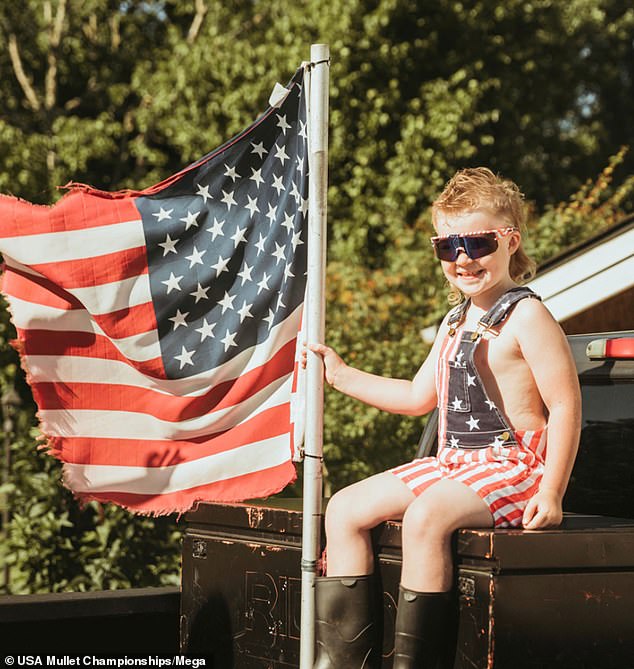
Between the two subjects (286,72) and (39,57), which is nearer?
(286,72)

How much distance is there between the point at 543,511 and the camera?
2473 millimetres

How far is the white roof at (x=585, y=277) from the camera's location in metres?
5.34

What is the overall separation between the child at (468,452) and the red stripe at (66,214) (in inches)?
38.3

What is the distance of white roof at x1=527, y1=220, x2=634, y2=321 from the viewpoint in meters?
5.34

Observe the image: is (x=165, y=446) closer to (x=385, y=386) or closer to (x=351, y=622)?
(x=385, y=386)

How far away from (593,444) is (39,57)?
1632 cm

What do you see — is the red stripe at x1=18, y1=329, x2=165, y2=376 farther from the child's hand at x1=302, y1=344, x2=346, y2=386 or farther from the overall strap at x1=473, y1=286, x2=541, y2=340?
the overall strap at x1=473, y1=286, x2=541, y2=340

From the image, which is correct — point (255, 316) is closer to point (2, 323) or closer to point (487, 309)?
point (487, 309)

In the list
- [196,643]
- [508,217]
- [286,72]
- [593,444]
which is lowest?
[196,643]

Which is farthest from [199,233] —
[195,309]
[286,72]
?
[286,72]

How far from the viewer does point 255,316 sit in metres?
3.19

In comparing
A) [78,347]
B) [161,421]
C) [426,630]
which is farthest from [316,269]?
[426,630]

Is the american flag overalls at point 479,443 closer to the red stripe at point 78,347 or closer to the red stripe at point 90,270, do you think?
the red stripe at point 78,347

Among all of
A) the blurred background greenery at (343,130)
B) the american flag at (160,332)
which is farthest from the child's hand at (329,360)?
the blurred background greenery at (343,130)
